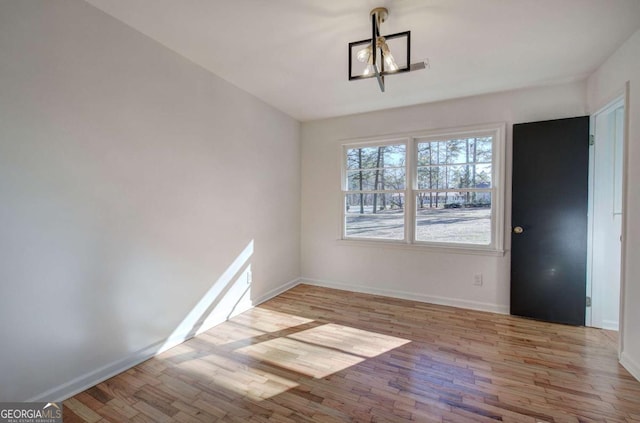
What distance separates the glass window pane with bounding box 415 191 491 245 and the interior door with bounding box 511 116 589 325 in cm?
31

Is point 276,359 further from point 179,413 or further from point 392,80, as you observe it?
point 392,80

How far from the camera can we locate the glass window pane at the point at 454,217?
320 centimetres

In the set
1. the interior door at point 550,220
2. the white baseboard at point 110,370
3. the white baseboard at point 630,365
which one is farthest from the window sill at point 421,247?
the white baseboard at point 110,370

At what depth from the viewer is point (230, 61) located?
8.05 feet

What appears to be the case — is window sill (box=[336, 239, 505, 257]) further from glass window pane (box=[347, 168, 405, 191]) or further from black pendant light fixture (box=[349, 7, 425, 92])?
black pendant light fixture (box=[349, 7, 425, 92])

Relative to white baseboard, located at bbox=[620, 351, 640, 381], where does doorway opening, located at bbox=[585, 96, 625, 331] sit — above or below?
above

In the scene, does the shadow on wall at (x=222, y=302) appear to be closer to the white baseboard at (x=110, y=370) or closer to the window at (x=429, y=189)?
the white baseboard at (x=110, y=370)

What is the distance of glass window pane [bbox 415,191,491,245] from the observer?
10.5 feet

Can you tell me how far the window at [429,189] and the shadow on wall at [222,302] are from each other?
160cm

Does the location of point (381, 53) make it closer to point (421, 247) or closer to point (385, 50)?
point (385, 50)

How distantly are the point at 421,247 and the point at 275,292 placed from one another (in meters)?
2.07

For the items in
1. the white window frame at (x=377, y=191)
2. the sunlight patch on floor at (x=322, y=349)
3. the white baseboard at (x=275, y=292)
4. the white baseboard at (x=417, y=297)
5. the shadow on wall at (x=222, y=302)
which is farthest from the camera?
the white window frame at (x=377, y=191)

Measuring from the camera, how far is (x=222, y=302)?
2.88 m

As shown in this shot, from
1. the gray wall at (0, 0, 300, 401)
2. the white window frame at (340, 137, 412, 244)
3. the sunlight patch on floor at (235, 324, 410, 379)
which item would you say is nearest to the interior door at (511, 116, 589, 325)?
the white window frame at (340, 137, 412, 244)
